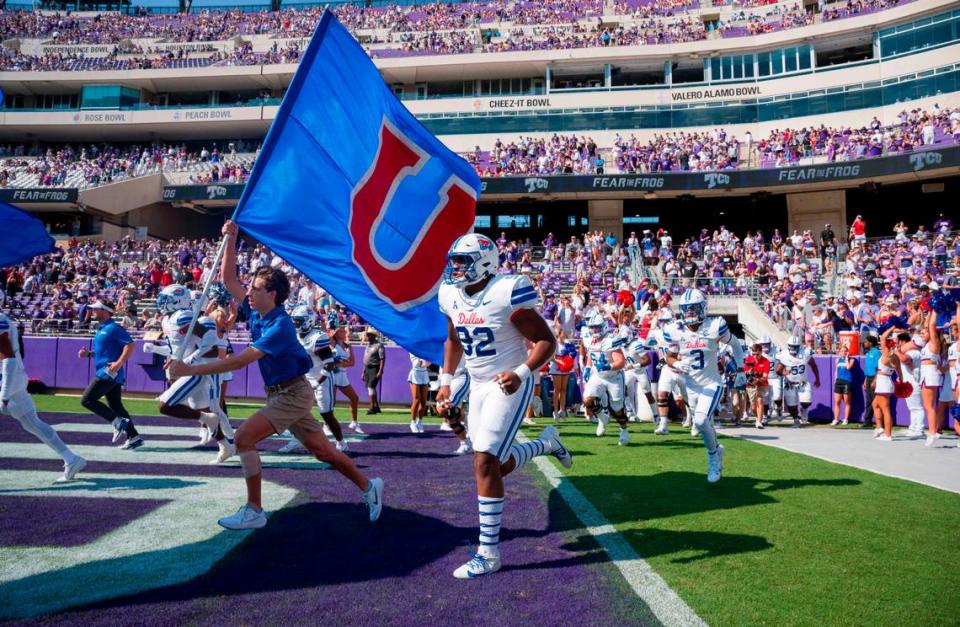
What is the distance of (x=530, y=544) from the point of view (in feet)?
15.8

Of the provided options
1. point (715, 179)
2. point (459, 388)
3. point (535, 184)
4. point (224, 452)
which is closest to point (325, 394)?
point (224, 452)

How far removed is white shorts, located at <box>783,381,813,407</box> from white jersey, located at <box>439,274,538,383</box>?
1073 cm

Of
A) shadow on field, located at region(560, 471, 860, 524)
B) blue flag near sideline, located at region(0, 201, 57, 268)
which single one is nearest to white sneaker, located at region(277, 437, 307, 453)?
blue flag near sideline, located at region(0, 201, 57, 268)

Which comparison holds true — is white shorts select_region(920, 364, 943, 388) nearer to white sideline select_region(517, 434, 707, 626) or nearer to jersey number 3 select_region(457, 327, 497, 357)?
white sideline select_region(517, 434, 707, 626)

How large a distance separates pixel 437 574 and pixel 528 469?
11.9ft

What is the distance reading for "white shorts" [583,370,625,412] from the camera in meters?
10.1

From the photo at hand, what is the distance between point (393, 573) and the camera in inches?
163

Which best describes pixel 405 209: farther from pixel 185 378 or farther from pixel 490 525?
pixel 490 525

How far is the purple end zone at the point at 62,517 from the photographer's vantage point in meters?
4.73

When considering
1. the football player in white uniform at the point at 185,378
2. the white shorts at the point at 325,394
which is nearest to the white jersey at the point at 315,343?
the white shorts at the point at 325,394

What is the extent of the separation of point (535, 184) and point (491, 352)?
27.4 m

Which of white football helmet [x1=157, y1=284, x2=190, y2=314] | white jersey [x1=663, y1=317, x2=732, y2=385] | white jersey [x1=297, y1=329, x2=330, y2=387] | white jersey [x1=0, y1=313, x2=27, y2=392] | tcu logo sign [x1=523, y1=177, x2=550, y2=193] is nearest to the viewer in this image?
white jersey [x1=0, y1=313, x2=27, y2=392]

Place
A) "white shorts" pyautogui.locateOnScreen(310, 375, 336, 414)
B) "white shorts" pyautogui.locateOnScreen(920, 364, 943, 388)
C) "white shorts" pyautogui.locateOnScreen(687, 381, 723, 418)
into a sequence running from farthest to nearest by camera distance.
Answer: "white shorts" pyautogui.locateOnScreen(920, 364, 943, 388) → "white shorts" pyautogui.locateOnScreen(310, 375, 336, 414) → "white shorts" pyautogui.locateOnScreen(687, 381, 723, 418)

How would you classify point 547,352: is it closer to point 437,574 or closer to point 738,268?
point 437,574
